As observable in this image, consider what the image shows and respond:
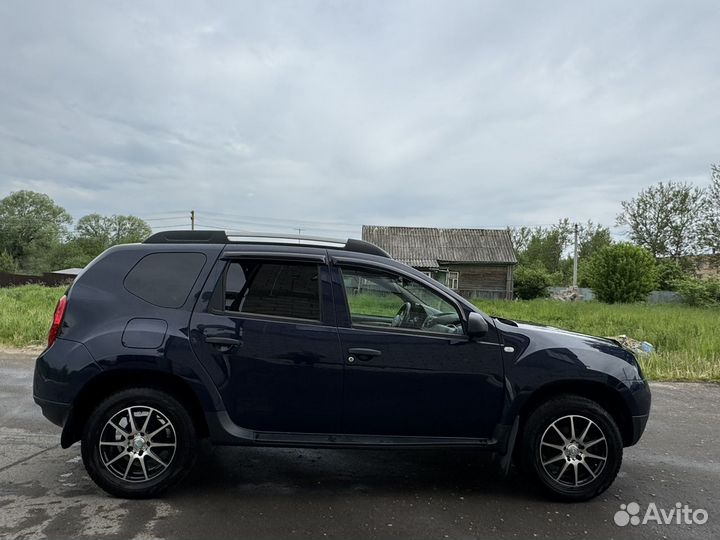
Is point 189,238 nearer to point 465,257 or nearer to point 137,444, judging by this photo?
point 137,444

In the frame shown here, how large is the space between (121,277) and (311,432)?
6.04 feet

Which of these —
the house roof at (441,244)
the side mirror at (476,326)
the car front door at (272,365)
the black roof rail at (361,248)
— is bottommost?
the car front door at (272,365)

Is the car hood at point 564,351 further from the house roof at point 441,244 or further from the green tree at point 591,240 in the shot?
the green tree at point 591,240

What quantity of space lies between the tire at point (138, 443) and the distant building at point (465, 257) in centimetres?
3348

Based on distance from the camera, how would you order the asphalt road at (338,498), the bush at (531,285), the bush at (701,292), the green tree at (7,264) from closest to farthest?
1. the asphalt road at (338,498)
2. the bush at (701,292)
3. the bush at (531,285)
4. the green tree at (7,264)

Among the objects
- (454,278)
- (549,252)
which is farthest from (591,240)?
(454,278)

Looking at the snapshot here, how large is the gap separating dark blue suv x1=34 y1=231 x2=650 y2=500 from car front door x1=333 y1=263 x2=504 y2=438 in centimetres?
1

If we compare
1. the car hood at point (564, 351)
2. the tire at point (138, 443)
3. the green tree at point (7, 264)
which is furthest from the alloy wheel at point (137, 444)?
the green tree at point (7, 264)

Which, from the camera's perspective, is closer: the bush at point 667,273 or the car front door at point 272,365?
the car front door at point 272,365

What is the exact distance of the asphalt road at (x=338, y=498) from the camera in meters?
3.09

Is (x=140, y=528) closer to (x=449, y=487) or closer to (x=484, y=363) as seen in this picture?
(x=449, y=487)

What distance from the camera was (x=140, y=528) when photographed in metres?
3.04

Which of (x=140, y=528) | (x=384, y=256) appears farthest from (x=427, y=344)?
(x=140, y=528)

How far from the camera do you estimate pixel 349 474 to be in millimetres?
3994
